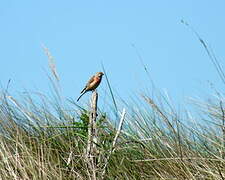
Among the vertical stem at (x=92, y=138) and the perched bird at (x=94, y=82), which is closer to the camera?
the vertical stem at (x=92, y=138)

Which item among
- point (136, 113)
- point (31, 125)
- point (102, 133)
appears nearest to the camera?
point (102, 133)

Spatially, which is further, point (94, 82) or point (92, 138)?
point (94, 82)

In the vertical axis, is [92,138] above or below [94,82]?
below

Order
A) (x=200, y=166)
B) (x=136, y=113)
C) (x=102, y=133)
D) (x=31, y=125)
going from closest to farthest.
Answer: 1. (x=200, y=166)
2. (x=102, y=133)
3. (x=136, y=113)
4. (x=31, y=125)

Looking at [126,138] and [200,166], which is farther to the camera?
[126,138]

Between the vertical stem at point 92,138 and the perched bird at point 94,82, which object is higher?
the perched bird at point 94,82

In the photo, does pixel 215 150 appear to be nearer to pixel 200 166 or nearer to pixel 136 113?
pixel 200 166

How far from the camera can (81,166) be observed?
2.99m

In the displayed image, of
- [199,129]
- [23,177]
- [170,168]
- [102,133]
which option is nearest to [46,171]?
[23,177]

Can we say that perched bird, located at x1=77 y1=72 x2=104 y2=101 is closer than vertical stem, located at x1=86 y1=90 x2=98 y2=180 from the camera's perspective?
No

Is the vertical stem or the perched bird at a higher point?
the perched bird

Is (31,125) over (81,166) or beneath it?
over

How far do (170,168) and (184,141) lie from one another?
34 centimetres

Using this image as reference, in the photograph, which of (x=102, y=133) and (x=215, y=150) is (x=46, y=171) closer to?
(x=102, y=133)
